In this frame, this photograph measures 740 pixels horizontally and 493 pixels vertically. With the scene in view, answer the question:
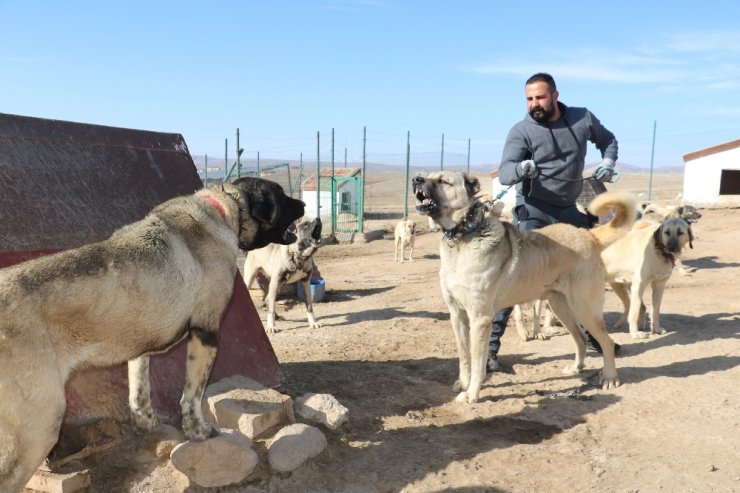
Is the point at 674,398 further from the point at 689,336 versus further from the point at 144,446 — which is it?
the point at 144,446

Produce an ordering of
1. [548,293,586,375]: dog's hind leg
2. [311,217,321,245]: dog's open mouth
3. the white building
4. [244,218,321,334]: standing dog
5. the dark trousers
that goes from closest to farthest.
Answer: [548,293,586,375]: dog's hind leg < the dark trousers < [244,218,321,334]: standing dog < [311,217,321,245]: dog's open mouth < the white building

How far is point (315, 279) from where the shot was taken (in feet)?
34.0

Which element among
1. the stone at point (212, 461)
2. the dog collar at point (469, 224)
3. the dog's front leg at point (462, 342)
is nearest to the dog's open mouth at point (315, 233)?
the dog's front leg at point (462, 342)

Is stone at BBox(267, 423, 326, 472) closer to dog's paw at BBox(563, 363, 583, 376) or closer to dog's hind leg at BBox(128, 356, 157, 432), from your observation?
dog's hind leg at BBox(128, 356, 157, 432)

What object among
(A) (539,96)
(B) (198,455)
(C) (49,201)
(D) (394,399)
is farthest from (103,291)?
(A) (539,96)

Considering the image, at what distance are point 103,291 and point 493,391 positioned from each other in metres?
3.64

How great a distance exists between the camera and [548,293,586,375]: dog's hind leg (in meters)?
5.86

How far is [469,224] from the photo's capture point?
4.98 m

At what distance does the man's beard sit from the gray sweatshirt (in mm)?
54

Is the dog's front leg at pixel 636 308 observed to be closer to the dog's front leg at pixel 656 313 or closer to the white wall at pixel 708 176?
the dog's front leg at pixel 656 313

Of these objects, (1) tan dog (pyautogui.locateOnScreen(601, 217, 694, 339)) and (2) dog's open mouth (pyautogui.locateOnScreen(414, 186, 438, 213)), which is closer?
(2) dog's open mouth (pyautogui.locateOnScreen(414, 186, 438, 213))

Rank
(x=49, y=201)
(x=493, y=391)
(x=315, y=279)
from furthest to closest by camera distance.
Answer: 1. (x=315, y=279)
2. (x=493, y=391)
3. (x=49, y=201)

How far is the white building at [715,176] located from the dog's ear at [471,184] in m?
22.6

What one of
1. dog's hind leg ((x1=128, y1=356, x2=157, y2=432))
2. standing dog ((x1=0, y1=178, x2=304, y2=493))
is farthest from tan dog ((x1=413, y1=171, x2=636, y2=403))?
dog's hind leg ((x1=128, y1=356, x2=157, y2=432))
